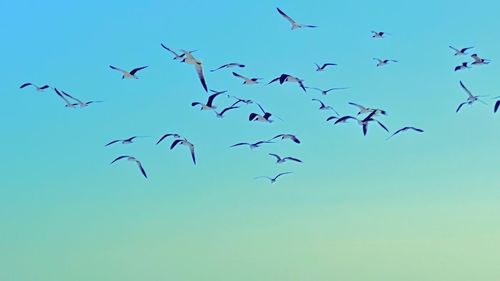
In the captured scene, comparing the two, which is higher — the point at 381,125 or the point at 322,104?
the point at 322,104

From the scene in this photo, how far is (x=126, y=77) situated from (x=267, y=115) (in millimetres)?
3682

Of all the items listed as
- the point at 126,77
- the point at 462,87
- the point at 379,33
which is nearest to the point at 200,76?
the point at 126,77

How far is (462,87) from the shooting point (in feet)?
72.5

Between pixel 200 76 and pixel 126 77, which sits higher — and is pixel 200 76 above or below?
below

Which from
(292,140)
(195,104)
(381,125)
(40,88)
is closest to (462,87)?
(381,125)

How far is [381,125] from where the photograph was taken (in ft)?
70.1

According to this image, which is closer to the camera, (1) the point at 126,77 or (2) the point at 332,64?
(1) the point at 126,77

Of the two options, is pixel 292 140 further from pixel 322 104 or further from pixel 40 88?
pixel 40 88

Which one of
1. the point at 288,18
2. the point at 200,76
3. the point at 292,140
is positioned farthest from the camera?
the point at 292,140

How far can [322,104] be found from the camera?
76.1ft

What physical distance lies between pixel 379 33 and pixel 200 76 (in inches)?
237

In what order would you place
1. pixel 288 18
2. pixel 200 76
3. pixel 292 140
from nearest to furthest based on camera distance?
pixel 200 76 → pixel 288 18 → pixel 292 140

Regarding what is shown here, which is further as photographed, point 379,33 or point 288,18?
point 379,33

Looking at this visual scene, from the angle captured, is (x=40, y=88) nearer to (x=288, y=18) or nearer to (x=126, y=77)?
(x=126, y=77)
